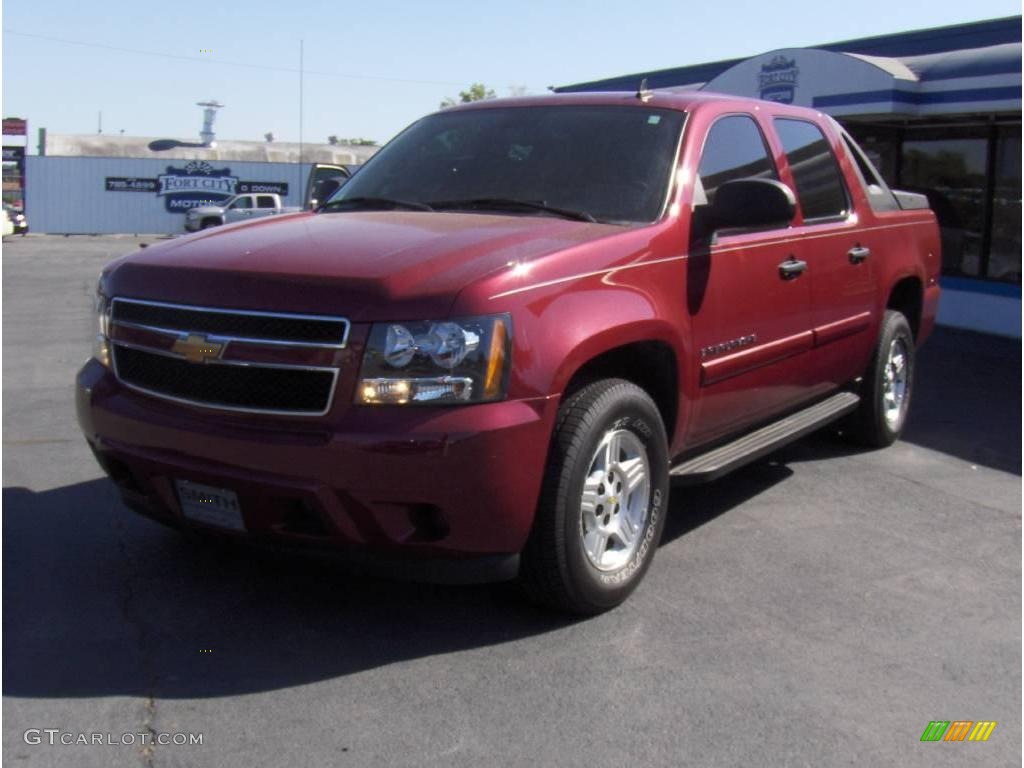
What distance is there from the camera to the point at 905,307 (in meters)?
7.15

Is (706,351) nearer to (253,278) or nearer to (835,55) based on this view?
(253,278)

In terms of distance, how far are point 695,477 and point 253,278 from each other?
1969mm

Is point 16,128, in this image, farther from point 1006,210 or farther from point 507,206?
point 507,206

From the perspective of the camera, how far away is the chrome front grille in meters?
3.56

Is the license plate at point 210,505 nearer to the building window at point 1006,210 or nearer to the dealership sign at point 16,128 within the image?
the building window at point 1006,210

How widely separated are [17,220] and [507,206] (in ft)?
129

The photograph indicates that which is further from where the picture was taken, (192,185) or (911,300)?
(192,185)

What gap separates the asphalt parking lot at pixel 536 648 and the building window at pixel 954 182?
329 inches

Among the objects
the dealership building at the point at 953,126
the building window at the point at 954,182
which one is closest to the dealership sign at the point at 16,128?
the dealership building at the point at 953,126

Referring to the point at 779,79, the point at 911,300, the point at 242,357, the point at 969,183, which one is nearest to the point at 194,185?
the point at 779,79

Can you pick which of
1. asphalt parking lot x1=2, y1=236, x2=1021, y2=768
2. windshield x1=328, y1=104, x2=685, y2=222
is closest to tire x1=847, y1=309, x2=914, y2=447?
asphalt parking lot x1=2, y1=236, x2=1021, y2=768

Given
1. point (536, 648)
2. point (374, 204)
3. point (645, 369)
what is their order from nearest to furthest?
point (536, 648), point (645, 369), point (374, 204)

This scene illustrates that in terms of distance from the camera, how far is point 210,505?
3805mm

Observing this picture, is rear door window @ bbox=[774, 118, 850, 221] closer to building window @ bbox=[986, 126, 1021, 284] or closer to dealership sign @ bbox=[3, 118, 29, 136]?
building window @ bbox=[986, 126, 1021, 284]
